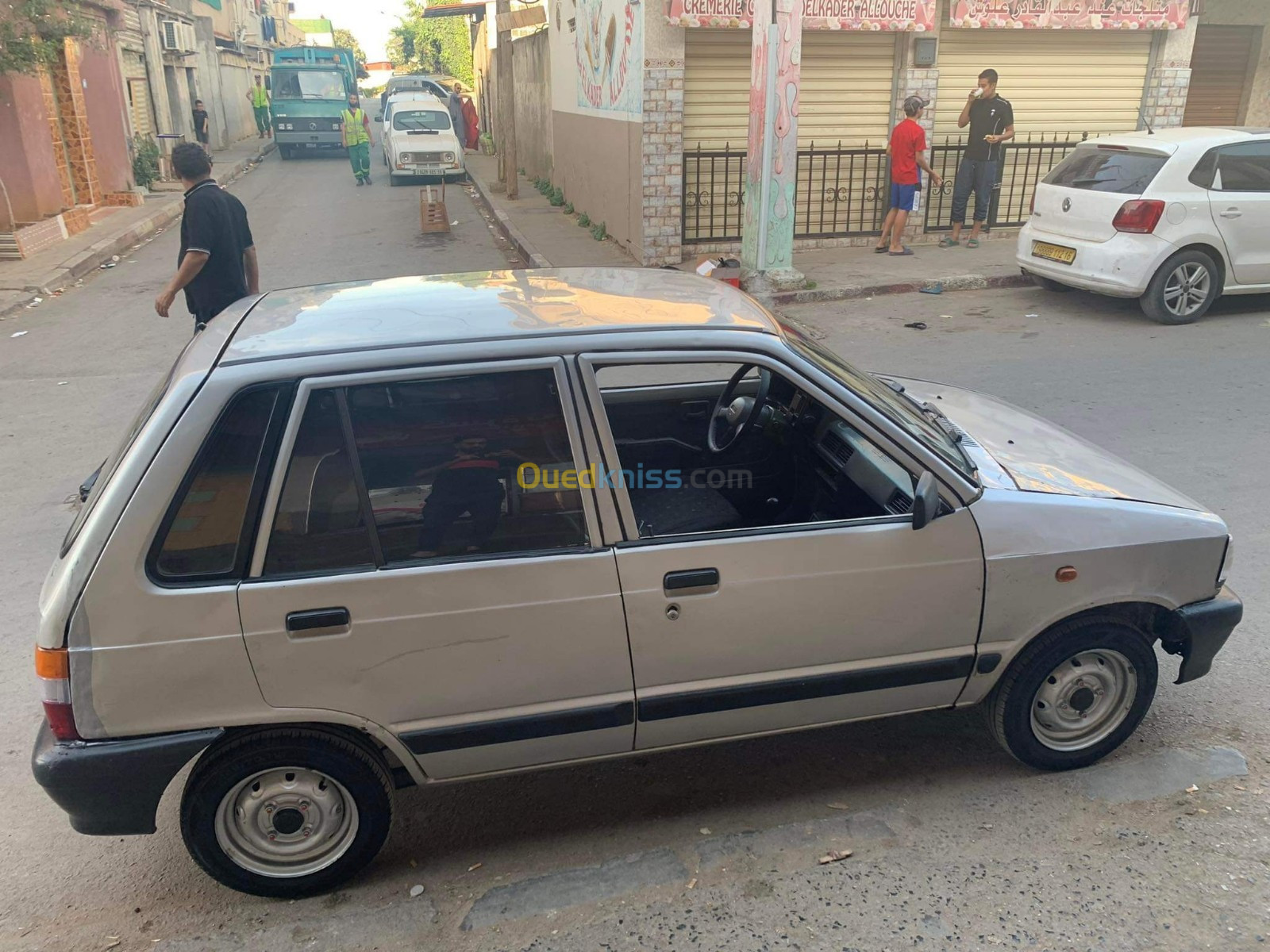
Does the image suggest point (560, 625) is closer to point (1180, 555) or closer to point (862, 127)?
point (1180, 555)

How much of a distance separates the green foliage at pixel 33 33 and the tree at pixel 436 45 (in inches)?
1370

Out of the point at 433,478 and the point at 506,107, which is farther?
the point at 506,107

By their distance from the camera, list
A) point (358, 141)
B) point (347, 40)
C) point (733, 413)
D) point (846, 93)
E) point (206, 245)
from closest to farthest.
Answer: point (733, 413), point (206, 245), point (846, 93), point (358, 141), point (347, 40)

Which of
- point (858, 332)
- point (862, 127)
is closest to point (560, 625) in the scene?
point (858, 332)

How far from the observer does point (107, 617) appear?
2.63 meters

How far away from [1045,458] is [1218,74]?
1746cm

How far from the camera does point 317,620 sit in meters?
2.72

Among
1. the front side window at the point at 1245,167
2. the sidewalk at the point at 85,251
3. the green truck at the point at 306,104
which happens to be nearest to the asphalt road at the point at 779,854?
the front side window at the point at 1245,167

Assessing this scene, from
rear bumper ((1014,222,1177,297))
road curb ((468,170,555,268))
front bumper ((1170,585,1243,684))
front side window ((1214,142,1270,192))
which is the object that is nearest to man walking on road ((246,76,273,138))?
road curb ((468,170,555,268))

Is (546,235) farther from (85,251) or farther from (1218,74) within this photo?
(1218,74)

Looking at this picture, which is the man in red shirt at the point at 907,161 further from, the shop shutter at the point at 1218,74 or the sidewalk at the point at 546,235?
the shop shutter at the point at 1218,74

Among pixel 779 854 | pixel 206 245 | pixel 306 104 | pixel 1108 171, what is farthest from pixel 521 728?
pixel 306 104

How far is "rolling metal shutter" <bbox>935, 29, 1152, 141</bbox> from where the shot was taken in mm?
13125

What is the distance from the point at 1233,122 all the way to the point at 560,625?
1937 centimetres
